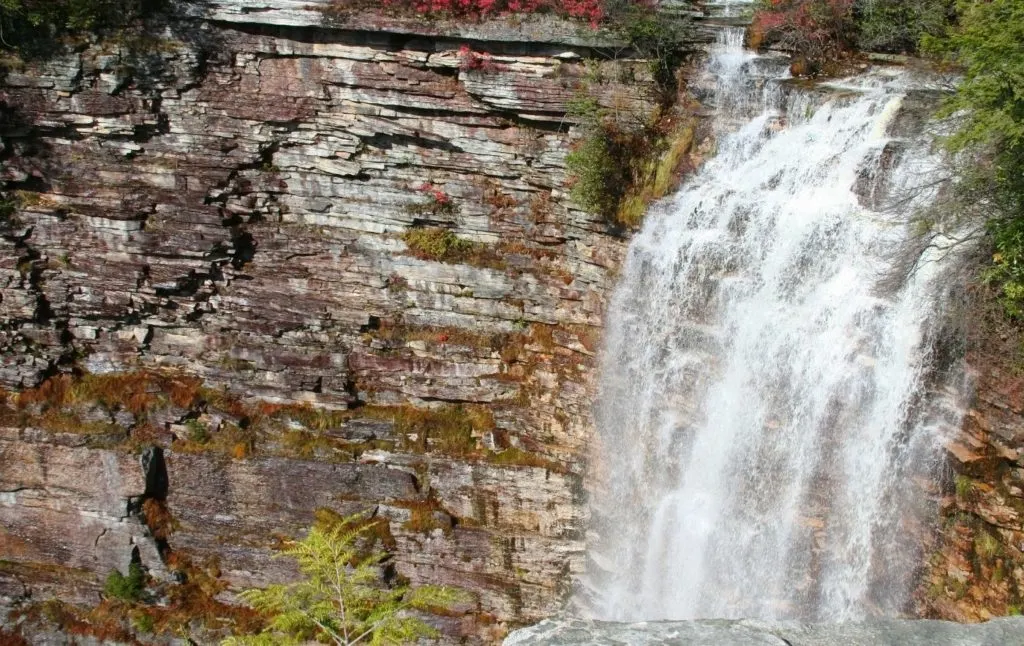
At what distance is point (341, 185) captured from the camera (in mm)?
14625

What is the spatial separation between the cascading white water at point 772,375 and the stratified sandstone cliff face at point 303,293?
1.21 metres

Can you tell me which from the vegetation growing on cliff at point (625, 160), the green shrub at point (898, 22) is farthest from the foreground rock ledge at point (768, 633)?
the green shrub at point (898, 22)

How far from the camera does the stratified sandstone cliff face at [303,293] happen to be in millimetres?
13664

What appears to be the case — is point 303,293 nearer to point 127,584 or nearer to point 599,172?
point 599,172

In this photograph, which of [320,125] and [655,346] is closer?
[655,346]

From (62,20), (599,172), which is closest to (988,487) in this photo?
(599,172)

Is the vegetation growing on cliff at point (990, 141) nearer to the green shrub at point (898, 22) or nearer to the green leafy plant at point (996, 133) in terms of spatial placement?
the green leafy plant at point (996, 133)

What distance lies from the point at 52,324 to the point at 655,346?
1174 centimetres

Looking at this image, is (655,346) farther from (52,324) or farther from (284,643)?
(52,324)

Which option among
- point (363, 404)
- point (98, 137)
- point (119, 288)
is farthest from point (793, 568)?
point (98, 137)

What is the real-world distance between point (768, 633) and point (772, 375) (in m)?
8.30

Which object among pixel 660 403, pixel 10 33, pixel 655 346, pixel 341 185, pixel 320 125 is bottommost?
pixel 660 403

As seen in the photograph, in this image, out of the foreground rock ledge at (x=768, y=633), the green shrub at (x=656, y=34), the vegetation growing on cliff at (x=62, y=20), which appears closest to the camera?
the foreground rock ledge at (x=768, y=633)

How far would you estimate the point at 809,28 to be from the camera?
→ 41.3 ft
